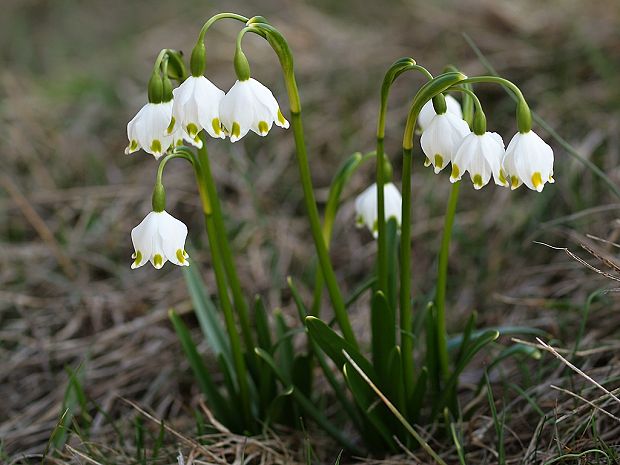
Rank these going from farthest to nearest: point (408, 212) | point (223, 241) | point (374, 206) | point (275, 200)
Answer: point (275, 200)
point (374, 206)
point (223, 241)
point (408, 212)

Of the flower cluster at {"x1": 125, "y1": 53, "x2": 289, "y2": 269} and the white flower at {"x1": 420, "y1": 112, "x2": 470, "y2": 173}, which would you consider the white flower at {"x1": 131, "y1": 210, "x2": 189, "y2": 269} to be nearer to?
the flower cluster at {"x1": 125, "y1": 53, "x2": 289, "y2": 269}

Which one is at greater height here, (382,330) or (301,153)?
(301,153)

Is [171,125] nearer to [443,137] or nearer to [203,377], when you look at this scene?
[443,137]

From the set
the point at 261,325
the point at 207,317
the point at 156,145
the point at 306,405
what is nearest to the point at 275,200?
the point at 207,317

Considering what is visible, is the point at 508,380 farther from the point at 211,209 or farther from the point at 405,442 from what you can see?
the point at 211,209

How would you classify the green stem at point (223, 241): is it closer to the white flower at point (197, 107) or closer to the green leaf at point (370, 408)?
the white flower at point (197, 107)

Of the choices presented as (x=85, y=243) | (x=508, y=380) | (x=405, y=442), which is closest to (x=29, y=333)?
(x=85, y=243)

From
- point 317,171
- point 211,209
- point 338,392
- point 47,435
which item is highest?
point 211,209
